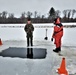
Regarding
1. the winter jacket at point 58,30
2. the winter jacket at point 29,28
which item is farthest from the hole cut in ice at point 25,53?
the winter jacket at point 29,28

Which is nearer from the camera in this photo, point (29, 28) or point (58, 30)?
point (58, 30)

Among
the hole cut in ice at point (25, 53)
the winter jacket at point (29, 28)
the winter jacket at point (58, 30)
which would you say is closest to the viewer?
the hole cut in ice at point (25, 53)

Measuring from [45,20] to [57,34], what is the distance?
118 m

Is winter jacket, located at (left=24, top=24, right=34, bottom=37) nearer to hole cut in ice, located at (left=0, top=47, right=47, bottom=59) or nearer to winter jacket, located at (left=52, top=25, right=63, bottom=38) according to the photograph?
hole cut in ice, located at (left=0, top=47, right=47, bottom=59)

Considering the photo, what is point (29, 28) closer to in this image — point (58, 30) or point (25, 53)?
point (25, 53)

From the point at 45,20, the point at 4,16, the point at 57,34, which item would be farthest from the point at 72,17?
the point at 57,34

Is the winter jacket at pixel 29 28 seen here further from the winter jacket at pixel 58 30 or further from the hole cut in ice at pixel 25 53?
the winter jacket at pixel 58 30

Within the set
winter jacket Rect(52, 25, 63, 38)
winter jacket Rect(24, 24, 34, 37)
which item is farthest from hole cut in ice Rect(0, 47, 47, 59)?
winter jacket Rect(24, 24, 34, 37)

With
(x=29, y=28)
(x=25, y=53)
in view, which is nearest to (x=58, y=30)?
(x=25, y=53)

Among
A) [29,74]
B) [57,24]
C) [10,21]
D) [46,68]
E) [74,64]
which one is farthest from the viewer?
[10,21]

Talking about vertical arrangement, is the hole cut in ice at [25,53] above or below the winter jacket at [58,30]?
below

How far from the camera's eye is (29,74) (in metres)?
5.57

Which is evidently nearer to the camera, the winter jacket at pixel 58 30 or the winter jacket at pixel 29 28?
the winter jacket at pixel 58 30

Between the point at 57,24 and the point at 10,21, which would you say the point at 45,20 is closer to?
the point at 10,21
